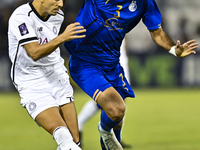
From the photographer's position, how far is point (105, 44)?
15.8ft

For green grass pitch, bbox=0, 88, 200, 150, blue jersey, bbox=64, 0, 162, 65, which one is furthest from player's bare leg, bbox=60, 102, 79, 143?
green grass pitch, bbox=0, 88, 200, 150

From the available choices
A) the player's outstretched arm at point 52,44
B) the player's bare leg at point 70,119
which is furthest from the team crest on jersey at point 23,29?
the player's bare leg at point 70,119

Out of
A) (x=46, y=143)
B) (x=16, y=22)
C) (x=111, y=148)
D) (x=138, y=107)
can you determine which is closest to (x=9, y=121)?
(x=46, y=143)

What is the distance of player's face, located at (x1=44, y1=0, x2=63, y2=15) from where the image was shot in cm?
414

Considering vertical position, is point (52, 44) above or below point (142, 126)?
above

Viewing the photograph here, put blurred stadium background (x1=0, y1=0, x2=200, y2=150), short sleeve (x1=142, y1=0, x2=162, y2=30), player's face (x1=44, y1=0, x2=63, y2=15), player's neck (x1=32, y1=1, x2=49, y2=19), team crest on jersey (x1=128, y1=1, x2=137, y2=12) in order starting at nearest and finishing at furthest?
player's face (x1=44, y1=0, x2=63, y2=15) → player's neck (x1=32, y1=1, x2=49, y2=19) → team crest on jersey (x1=128, y1=1, x2=137, y2=12) → short sleeve (x1=142, y1=0, x2=162, y2=30) → blurred stadium background (x1=0, y1=0, x2=200, y2=150)

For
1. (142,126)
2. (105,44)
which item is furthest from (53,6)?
(142,126)

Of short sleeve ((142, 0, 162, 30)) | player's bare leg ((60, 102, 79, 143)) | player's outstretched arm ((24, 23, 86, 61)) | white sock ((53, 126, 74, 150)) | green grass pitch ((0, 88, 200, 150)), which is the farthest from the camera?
green grass pitch ((0, 88, 200, 150))

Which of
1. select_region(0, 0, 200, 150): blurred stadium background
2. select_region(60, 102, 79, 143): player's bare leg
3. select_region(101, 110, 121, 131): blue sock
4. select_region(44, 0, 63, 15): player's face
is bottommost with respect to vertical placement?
select_region(0, 0, 200, 150): blurred stadium background

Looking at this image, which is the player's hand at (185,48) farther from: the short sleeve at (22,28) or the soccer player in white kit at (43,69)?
the short sleeve at (22,28)

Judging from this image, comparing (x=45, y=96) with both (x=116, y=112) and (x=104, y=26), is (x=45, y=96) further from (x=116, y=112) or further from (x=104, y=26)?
(x=104, y=26)

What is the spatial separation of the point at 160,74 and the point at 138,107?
3.23 metres

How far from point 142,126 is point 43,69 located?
3.84 metres

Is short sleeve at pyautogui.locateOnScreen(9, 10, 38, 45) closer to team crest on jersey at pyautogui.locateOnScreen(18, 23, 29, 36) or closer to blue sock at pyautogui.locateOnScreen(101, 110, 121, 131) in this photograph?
team crest on jersey at pyautogui.locateOnScreen(18, 23, 29, 36)
